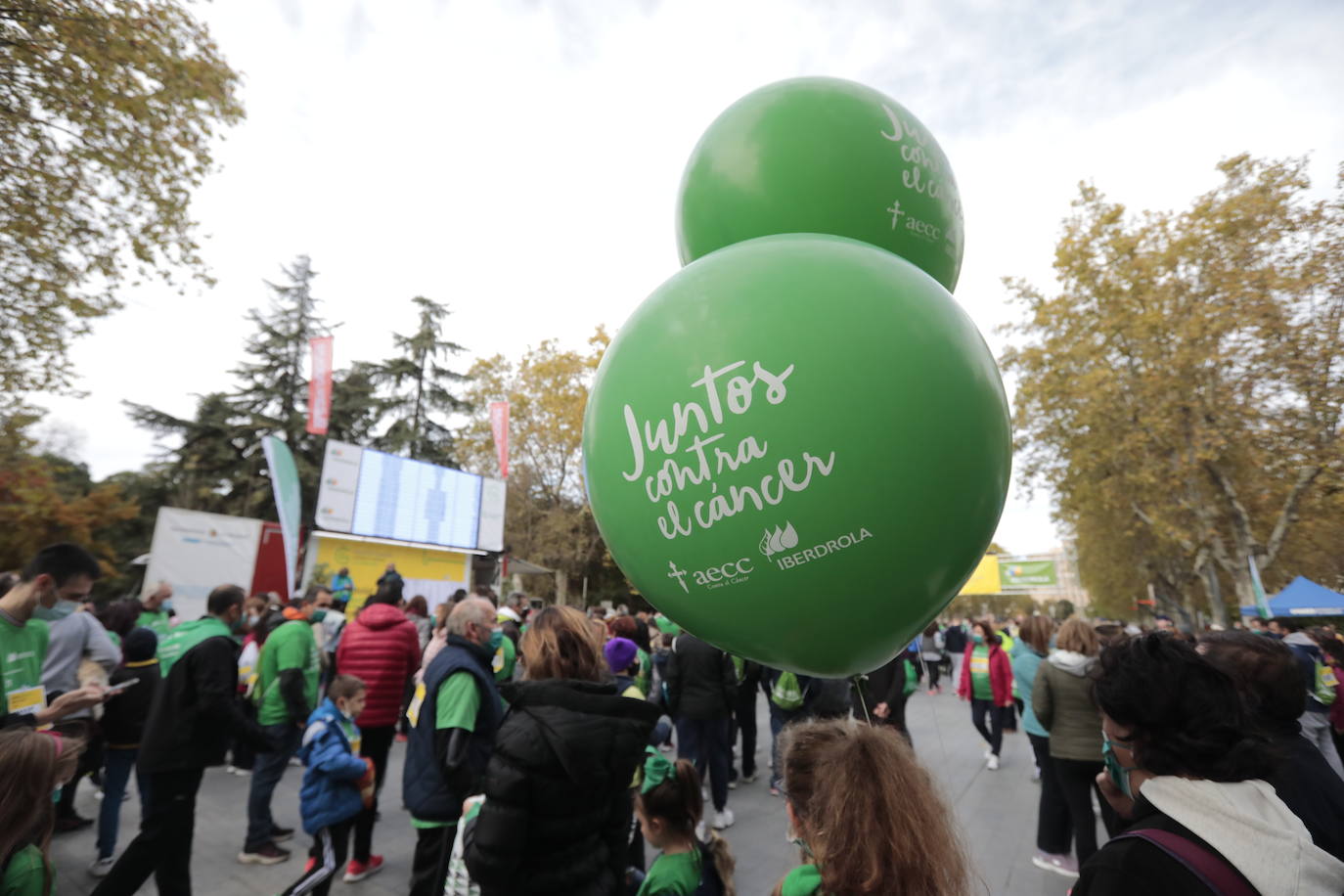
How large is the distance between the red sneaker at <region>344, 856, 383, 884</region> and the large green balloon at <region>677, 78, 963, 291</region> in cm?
433

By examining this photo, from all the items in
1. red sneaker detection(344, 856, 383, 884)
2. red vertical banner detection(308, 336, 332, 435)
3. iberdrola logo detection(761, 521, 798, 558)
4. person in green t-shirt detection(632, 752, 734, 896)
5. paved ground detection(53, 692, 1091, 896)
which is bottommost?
paved ground detection(53, 692, 1091, 896)

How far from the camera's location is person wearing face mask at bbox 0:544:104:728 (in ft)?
9.11

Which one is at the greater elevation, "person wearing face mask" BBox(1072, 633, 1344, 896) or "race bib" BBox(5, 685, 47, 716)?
"person wearing face mask" BBox(1072, 633, 1344, 896)

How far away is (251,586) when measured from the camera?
42.2ft

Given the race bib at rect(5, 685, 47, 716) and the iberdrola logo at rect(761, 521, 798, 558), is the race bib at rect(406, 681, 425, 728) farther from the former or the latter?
the iberdrola logo at rect(761, 521, 798, 558)

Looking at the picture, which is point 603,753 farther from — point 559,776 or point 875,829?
point 875,829

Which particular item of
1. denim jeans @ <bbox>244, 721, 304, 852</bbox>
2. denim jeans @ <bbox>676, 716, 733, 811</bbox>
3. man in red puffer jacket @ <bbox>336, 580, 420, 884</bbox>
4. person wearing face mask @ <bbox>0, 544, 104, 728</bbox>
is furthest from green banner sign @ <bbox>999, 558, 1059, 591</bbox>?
person wearing face mask @ <bbox>0, 544, 104, 728</bbox>

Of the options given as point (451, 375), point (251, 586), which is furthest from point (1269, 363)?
point (451, 375)

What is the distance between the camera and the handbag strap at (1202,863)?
110 cm

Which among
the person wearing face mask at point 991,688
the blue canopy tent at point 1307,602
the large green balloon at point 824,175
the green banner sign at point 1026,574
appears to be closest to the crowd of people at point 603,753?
the large green balloon at point 824,175

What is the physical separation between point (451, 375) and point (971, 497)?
29.8 meters

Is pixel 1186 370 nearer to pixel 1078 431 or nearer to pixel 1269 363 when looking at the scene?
pixel 1269 363

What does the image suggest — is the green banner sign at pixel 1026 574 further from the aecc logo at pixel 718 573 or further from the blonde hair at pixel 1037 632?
the aecc logo at pixel 718 573

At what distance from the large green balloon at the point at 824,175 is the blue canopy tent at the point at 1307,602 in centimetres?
1345
